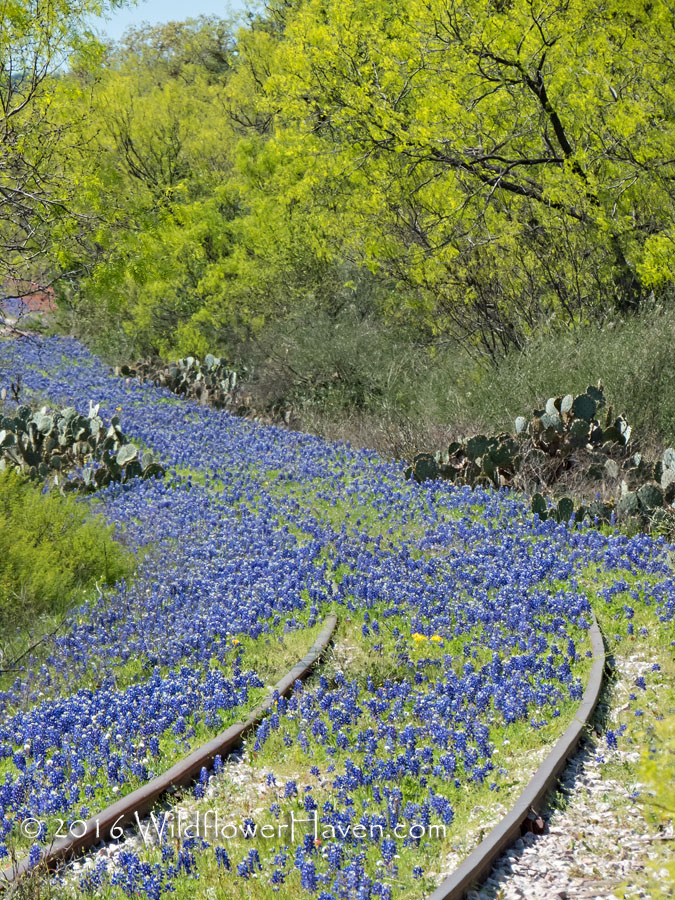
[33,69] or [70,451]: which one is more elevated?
[33,69]

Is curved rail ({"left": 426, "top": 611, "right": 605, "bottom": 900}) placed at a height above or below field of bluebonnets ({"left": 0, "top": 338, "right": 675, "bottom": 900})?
below

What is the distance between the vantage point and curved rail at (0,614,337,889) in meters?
4.35

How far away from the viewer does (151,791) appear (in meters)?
4.82

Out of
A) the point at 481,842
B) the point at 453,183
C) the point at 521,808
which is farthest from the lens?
the point at 453,183

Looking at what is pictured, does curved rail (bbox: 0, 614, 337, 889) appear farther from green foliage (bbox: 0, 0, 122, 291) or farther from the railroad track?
green foliage (bbox: 0, 0, 122, 291)

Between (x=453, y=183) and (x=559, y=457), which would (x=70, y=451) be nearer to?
(x=559, y=457)

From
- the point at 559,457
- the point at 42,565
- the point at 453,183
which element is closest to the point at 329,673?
the point at 42,565

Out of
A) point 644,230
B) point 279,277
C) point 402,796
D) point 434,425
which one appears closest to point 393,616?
point 402,796

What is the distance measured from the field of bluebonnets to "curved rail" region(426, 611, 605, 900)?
15 cm

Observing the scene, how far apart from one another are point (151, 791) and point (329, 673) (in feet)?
5.63

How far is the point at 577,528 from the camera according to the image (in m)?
8.91

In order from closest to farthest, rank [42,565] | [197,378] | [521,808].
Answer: [521,808]
[42,565]
[197,378]

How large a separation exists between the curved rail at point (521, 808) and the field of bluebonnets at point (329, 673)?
148 mm

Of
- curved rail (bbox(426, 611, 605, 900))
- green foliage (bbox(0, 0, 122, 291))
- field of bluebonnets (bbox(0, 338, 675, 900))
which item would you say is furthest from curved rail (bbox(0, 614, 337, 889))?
green foliage (bbox(0, 0, 122, 291))
